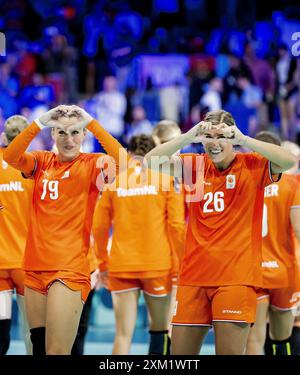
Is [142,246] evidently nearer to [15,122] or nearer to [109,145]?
[15,122]

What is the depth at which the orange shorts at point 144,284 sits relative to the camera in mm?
6648

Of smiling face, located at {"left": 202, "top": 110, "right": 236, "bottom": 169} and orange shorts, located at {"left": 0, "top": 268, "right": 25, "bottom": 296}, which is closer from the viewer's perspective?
smiling face, located at {"left": 202, "top": 110, "right": 236, "bottom": 169}

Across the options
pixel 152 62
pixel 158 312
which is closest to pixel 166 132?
pixel 158 312

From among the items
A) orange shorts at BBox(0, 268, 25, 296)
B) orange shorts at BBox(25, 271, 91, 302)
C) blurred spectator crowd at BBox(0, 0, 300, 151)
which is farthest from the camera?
blurred spectator crowd at BBox(0, 0, 300, 151)

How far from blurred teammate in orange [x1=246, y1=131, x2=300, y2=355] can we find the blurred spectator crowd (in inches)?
217

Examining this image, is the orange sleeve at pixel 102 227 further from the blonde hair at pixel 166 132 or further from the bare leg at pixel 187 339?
the bare leg at pixel 187 339

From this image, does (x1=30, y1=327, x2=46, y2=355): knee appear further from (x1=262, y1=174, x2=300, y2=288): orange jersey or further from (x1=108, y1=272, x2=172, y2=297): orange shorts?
(x1=262, y1=174, x2=300, y2=288): orange jersey

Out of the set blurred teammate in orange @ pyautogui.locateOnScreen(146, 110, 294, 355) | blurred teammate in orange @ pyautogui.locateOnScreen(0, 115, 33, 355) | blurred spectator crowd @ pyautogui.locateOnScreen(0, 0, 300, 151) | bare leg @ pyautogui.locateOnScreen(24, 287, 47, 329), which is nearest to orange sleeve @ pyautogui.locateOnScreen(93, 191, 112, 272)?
blurred teammate in orange @ pyautogui.locateOnScreen(0, 115, 33, 355)

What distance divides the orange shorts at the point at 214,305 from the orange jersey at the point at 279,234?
3.97ft

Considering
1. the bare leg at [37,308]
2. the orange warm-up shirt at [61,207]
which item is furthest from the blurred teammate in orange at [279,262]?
the bare leg at [37,308]

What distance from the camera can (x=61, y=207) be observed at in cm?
517

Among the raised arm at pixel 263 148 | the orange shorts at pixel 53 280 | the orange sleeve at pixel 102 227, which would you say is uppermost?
the raised arm at pixel 263 148

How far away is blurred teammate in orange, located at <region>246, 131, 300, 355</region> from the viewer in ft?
19.7

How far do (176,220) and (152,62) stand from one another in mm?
7048
